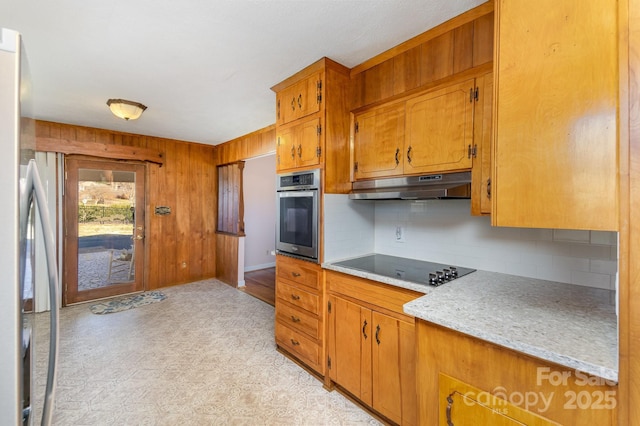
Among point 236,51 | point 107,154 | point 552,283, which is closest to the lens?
point 552,283

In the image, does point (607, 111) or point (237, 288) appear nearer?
point (607, 111)

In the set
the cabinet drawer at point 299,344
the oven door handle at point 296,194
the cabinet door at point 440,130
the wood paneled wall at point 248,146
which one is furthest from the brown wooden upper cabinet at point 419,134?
the wood paneled wall at point 248,146

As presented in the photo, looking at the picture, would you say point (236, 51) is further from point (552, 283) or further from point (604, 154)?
point (552, 283)

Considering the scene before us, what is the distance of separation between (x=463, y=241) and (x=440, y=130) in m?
0.82

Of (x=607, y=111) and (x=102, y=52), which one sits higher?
(x=102, y=52)

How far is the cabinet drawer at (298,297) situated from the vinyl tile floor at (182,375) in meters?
0.57

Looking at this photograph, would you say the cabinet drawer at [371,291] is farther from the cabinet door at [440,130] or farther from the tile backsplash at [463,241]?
the cabinet door at [440,130]

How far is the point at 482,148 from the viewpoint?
163 centimetres

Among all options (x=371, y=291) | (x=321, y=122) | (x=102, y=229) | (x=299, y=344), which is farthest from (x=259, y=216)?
(x=371, y=291)

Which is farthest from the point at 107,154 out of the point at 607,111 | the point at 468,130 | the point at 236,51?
the point at 607,111

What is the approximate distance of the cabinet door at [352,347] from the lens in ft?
6.22

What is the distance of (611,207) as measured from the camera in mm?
908

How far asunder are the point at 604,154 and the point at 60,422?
10.4 feet

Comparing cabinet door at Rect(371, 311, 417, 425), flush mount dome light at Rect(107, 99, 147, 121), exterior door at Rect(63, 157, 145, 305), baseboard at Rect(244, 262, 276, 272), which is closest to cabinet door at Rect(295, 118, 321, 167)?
cabinet door at Rect(371, 311, 417, 425)
